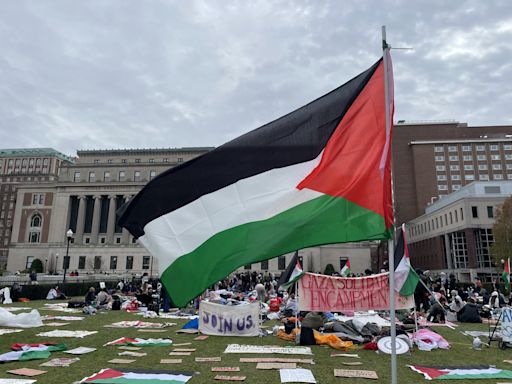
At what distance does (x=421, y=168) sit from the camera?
102000 millimetres

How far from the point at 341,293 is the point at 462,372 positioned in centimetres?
637

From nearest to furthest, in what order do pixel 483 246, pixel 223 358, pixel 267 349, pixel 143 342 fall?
pixel 223 358 < pixel 267 349 < pixel 143 342 < pixel 483 246

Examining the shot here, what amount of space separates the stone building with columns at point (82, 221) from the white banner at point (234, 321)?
3351 inches

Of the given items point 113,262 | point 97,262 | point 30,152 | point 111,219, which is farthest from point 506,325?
point 30,152

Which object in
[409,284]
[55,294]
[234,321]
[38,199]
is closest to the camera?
[409,284]

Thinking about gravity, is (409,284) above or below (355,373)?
above

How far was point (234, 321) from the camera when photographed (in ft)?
50.7

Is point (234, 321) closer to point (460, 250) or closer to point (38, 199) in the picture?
point (460, 250)

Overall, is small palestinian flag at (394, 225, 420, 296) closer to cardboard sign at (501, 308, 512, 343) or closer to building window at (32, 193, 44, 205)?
cardboard sign at (501, 308, 512, 343)

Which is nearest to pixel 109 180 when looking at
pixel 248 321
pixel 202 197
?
pixel 248 321

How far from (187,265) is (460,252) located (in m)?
72.1

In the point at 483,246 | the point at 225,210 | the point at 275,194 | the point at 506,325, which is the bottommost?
the point at 506,325

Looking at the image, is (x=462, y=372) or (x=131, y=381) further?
(x=462, y=372)

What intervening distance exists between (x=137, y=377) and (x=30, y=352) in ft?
13.9
